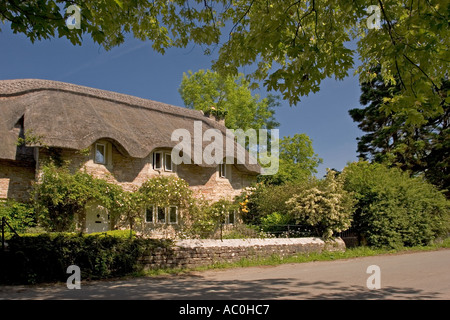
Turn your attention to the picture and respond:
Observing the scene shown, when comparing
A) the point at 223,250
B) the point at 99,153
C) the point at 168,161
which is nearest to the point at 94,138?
the point at 99,153

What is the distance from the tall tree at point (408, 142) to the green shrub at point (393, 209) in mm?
5568

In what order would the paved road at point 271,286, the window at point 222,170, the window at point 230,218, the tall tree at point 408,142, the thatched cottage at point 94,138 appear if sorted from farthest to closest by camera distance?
1. the tall tree at point 408,142
2. the window at point 222,170
3. the window at point 230,218
4. the thatched cottage at point 94,138
5. the paved road at point 271,286

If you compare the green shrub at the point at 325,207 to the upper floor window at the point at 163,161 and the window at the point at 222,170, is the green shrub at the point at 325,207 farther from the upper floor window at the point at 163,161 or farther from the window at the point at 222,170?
the upper floor window at the point at 163,161

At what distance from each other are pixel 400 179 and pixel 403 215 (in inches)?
72.5

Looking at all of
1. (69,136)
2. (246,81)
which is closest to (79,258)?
(246,81)

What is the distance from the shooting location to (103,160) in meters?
18.6

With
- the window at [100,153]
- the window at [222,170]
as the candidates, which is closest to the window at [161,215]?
the window at [100,153]

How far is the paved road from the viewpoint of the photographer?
26.1 feet

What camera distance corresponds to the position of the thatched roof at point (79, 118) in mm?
16781

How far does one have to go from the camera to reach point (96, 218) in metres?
18.0

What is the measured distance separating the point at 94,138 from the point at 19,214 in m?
4.31

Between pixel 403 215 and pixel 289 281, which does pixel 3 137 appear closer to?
pixel 289 281

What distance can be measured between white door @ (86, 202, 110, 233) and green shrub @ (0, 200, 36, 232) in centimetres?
243

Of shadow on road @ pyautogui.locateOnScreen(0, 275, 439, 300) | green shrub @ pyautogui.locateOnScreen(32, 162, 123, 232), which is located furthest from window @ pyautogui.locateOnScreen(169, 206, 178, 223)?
shadow on road @ pyautogui.locateOnScreen(0, 275, 439, 300)
